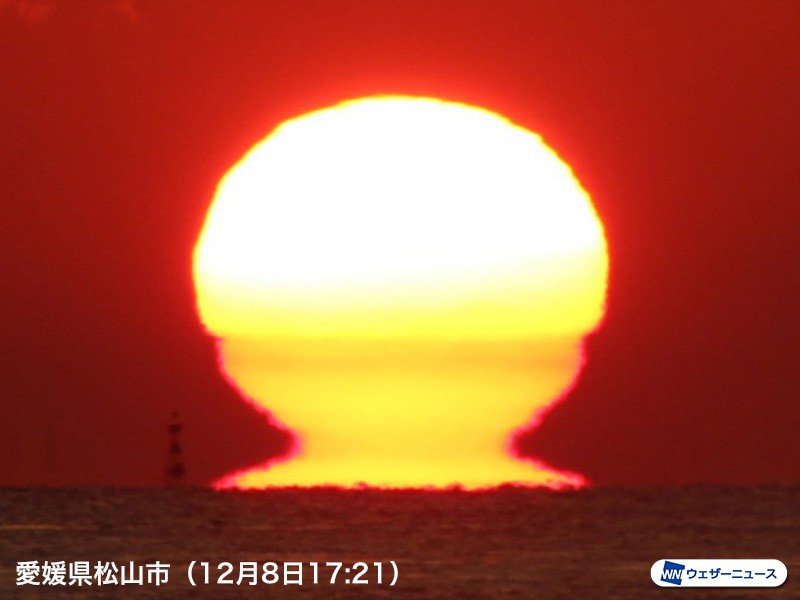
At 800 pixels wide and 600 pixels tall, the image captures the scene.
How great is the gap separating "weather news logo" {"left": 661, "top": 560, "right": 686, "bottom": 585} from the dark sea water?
158mm

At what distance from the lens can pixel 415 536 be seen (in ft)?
63.2

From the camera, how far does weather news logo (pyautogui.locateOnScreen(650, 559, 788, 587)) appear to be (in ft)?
55.5

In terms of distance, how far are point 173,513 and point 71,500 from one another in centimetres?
152

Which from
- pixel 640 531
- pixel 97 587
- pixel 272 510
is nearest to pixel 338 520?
pixel 272 510

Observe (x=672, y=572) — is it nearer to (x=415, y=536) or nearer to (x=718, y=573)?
(x=718, y=573)

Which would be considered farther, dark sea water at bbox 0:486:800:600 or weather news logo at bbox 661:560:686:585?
weather news logo at bbox 661:560:686:585

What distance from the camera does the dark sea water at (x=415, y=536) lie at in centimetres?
1678

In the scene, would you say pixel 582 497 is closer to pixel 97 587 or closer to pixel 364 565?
pixel 364 565

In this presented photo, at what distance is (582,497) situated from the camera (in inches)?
886

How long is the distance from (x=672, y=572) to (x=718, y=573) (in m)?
0.35

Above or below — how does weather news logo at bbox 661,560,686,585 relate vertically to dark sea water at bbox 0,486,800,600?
below

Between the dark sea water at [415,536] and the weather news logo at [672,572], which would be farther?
the weather news logo at [672,572]

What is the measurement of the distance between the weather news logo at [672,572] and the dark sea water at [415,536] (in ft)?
0.52

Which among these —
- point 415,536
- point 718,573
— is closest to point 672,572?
point 718,573
